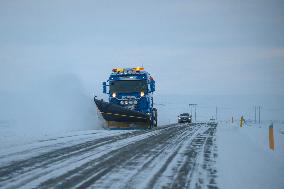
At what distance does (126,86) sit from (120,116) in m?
2.10

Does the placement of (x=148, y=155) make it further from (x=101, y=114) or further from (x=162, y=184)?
(x=101, y=114)

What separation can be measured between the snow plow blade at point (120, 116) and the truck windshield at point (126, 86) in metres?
1.54

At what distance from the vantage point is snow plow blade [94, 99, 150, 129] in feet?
80.6

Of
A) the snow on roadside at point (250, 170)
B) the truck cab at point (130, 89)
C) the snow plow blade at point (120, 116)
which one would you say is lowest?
the snow on roadside at point (250, 170)

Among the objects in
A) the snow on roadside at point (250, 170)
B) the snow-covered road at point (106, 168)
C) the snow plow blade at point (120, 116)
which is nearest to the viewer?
the snow-covered road at point (106, 168)

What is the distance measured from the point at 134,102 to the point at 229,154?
47.4 feet

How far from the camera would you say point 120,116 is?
25000mm

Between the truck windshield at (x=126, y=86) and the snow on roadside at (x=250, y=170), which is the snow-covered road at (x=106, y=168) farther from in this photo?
the truck windshield at (x=126, y=86)

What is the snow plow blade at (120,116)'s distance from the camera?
2456 centimetres

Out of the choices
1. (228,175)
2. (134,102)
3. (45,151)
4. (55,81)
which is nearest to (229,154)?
(228,175)

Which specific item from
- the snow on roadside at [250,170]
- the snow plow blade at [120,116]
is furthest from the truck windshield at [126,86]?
the snow on roadside at [250,170]

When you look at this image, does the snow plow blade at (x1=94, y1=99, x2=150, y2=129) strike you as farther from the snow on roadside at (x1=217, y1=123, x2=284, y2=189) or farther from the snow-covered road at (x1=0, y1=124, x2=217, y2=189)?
the snow on roadside at (x1=217, y1=123, x2=284, y2=189)

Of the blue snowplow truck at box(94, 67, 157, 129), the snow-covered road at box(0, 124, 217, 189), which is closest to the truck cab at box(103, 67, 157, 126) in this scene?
the blue snowplow truck at box(94, 67, 157, 129)

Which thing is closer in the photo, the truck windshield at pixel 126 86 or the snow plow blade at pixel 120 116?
the snow plow blade at pixel 120 116
